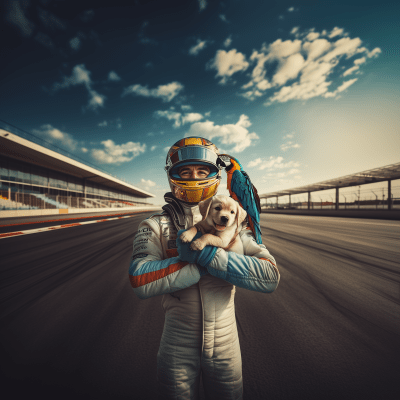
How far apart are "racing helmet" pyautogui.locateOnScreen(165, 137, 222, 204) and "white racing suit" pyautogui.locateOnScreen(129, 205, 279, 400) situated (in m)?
0.46

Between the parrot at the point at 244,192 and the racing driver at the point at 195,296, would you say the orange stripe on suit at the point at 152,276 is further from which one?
the parrot at the point at 244,192

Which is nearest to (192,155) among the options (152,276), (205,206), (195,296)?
(205,206)

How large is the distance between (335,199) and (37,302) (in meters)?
37.6

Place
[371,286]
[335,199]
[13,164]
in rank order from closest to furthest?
[371,286], [13,164], [335,199]

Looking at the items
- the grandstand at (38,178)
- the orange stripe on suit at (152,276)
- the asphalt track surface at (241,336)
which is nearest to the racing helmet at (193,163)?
the orange stripe on suit at (152,276)

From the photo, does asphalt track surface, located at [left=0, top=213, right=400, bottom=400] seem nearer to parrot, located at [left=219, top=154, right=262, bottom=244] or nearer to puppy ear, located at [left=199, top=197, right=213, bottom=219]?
parrot, located at [left=219, top=154, right=262, bottom=244]

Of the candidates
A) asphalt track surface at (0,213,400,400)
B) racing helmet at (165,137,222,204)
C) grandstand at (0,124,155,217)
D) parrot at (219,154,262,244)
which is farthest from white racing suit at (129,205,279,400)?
grandstand at (0,124,155,217)

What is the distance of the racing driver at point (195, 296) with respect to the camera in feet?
3.82

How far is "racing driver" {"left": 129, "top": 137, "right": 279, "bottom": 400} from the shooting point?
117cm

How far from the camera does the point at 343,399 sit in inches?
61.0

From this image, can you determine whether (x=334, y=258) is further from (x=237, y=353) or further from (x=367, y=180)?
(x=367, y=180)

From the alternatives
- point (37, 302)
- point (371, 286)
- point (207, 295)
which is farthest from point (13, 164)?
point (371, 286)

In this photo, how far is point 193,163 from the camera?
5.37ft

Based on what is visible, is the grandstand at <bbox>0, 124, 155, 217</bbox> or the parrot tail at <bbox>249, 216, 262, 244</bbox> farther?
the grandstand at <bbox>0, 124, 155, 217</bbox>
